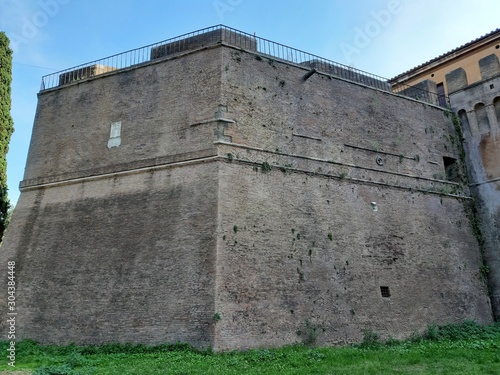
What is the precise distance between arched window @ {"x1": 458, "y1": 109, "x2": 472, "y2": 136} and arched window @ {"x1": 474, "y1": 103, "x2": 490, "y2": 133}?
1.18ft

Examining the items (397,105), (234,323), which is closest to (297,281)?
(234,323)

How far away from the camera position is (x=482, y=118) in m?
15.6

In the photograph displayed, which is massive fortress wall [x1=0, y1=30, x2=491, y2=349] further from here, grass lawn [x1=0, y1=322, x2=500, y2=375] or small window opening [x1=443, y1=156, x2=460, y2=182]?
small window opening [x1=443, y1=156, x2=460, y2=182]

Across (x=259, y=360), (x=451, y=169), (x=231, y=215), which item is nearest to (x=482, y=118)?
(x=451, y=169)

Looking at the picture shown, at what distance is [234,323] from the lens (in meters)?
9.48

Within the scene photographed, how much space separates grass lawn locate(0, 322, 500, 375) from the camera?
7.71 meters

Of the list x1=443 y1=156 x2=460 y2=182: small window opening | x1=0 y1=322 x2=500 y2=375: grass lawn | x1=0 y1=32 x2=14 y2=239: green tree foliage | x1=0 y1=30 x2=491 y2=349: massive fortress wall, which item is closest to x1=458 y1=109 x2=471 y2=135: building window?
x1=443 y1=156 x2=460 y2=182: small window opening

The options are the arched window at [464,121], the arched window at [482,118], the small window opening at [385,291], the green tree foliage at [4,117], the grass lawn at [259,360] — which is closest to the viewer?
the grass lawn at [259,360]

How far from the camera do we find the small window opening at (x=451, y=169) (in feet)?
50.3

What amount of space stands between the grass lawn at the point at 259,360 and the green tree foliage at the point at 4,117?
17.8 ft

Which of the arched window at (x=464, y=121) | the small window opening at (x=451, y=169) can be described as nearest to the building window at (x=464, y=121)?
the arched window at (x=464, y=121)

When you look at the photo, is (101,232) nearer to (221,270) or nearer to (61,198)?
(61,198)

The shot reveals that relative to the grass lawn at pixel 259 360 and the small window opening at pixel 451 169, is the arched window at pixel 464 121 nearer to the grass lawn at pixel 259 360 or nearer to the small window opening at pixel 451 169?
the small window opening at pixel 451 169

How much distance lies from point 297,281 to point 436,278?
4.93 metres
